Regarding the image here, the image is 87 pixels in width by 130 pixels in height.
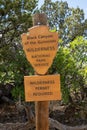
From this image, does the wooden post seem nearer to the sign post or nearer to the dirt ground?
the sign post

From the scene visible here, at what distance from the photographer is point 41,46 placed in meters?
4.15

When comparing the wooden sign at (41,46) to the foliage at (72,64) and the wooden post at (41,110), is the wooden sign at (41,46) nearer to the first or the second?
the wooden post at (41,110)

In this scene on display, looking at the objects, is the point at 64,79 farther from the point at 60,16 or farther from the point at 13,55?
the point at 60,16

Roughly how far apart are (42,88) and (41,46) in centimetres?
50

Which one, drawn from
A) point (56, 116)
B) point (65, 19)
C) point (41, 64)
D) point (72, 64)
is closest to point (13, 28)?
point (56, 116)

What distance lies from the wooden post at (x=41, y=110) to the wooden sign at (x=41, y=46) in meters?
0.15

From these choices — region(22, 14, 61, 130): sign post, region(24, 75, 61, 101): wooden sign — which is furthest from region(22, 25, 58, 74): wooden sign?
region(24, 75, 61, 101): wooden sign

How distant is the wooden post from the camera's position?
423cm

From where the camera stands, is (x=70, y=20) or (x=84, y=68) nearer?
(x=84, y=68)

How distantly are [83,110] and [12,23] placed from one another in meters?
4.59

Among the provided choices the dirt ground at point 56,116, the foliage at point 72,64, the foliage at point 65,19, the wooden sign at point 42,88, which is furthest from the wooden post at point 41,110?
the foliage at point 65,19

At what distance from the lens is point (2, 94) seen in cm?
1644

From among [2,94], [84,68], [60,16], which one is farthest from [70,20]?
[84,68]

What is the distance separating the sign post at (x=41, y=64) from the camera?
4.13 m
